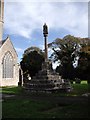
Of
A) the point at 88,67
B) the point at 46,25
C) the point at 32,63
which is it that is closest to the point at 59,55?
the point at 32,63

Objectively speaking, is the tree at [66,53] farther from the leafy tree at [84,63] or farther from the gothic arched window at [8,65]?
the gothic arched window at [8,65]

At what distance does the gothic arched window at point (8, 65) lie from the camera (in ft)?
168

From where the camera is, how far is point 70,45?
67.8 meters

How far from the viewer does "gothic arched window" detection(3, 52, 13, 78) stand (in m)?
51.1

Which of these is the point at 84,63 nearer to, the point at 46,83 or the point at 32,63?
the point at 32,63

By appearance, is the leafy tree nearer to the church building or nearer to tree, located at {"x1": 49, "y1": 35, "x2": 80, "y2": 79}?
tree, located at {"x1": 49, "y1": 35, "x2": 80, "y2": 79}

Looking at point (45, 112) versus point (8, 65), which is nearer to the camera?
point (45, 112)

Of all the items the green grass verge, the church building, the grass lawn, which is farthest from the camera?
the church building

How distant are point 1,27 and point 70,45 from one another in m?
20.7

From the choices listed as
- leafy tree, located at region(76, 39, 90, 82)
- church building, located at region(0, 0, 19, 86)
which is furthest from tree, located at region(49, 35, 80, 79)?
church building, located at region(0, 0, 19, 86)

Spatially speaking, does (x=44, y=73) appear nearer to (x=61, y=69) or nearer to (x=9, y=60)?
(x=9, y=60)

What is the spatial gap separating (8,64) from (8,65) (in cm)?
23

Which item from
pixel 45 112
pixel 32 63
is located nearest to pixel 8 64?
pixel 32 63

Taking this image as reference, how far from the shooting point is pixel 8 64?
52.6 meters
